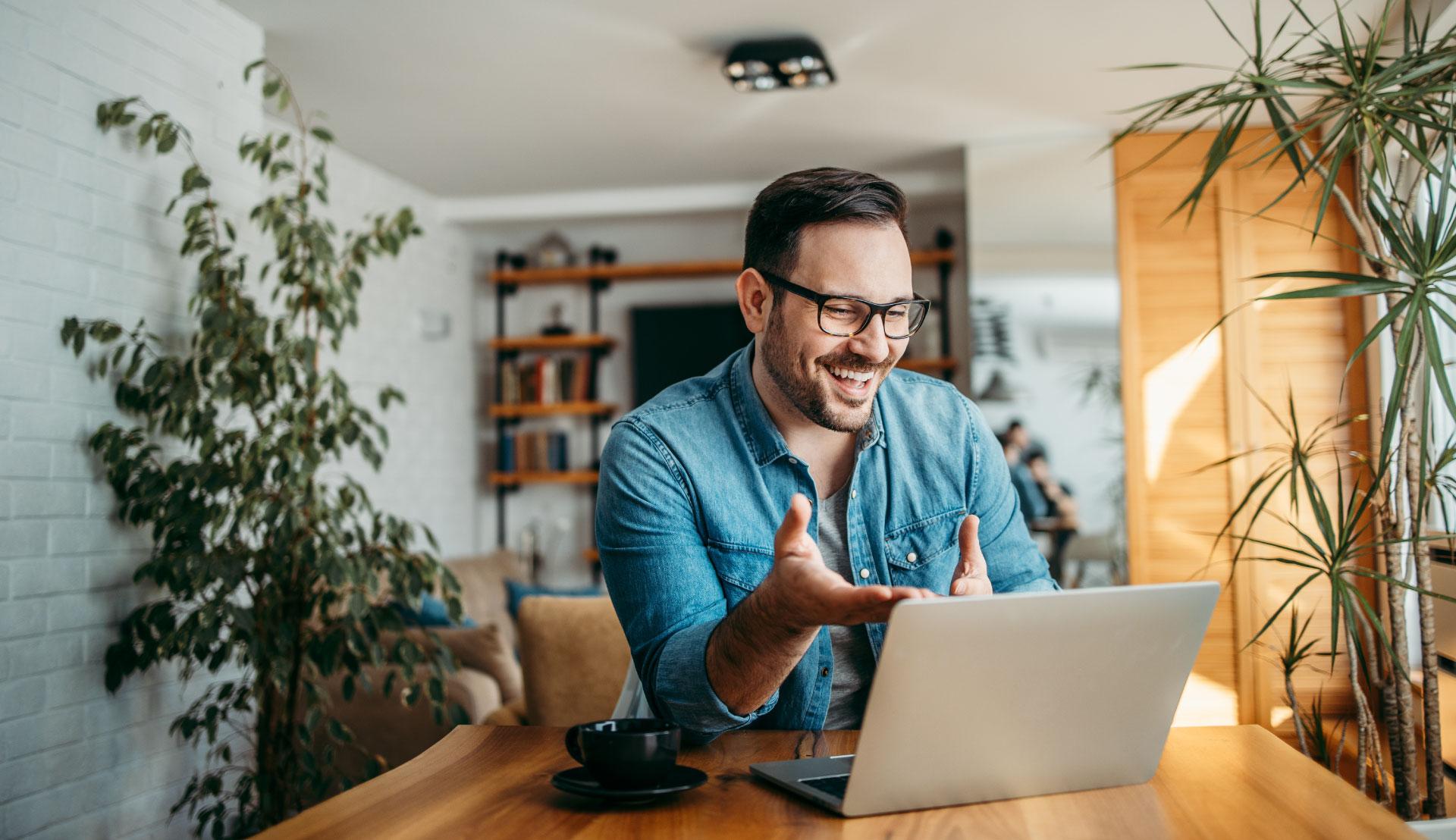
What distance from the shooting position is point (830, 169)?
1480 millimetres

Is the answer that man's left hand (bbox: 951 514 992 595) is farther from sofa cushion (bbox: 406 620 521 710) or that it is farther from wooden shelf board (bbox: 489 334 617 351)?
wooden shelf board (bbox: 489 334 617 351)

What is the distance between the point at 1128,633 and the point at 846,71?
3.22m

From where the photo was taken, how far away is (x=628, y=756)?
913 mm

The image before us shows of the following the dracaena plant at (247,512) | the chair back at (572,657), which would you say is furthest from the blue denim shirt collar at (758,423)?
the dracaena plant at (247,512)

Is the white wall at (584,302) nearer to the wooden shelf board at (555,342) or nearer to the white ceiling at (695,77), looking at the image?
the wooden shelf board at (555,342)

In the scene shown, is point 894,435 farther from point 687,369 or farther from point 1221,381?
point 687,369

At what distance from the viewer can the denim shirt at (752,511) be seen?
1251mm

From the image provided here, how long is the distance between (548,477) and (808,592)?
4815 mm

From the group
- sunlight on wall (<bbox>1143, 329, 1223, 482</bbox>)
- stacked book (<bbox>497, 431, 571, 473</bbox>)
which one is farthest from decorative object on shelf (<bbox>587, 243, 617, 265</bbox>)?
sunlight on wall (<bbox>1143, 329, 1223, 482</bbox>)

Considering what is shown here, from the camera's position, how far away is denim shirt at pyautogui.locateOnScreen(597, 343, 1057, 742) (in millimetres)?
1251

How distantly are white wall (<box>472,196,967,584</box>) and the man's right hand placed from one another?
188 inches

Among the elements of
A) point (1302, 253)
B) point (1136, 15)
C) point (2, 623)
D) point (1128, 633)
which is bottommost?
point (2, 623)

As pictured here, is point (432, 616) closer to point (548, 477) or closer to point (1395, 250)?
point (548, 477)

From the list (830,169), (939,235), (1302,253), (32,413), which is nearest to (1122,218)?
(1302,253)
